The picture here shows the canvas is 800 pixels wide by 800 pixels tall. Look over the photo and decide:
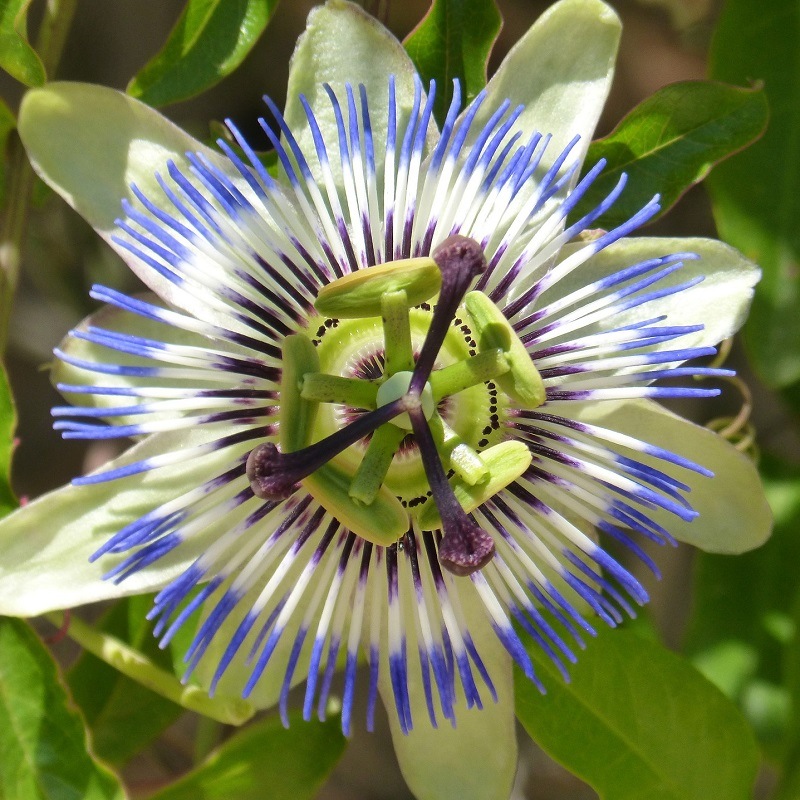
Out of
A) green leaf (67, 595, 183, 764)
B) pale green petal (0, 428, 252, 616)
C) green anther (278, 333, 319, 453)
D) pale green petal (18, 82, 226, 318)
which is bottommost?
green leaf (67, 595, 183, 764)

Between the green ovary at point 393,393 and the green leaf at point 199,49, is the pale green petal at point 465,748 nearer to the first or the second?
the green ovary at point 393,393

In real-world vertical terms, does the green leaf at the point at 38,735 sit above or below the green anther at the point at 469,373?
below

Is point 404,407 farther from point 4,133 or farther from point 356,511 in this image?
point 4,133

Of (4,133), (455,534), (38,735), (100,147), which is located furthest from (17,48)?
(38,735)

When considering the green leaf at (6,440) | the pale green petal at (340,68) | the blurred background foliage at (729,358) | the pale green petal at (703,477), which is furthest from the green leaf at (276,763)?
the pale green petal at (340,68)

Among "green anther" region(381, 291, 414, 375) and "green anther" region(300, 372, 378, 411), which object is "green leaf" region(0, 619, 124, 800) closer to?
"green anther" region(300, 372, 378, 411)

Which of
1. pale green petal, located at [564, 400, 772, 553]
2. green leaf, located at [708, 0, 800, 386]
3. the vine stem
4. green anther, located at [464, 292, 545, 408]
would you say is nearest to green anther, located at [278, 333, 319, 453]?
green anther, located at [464, 292, 545, 408]

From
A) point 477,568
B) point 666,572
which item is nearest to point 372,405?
point 477,568
